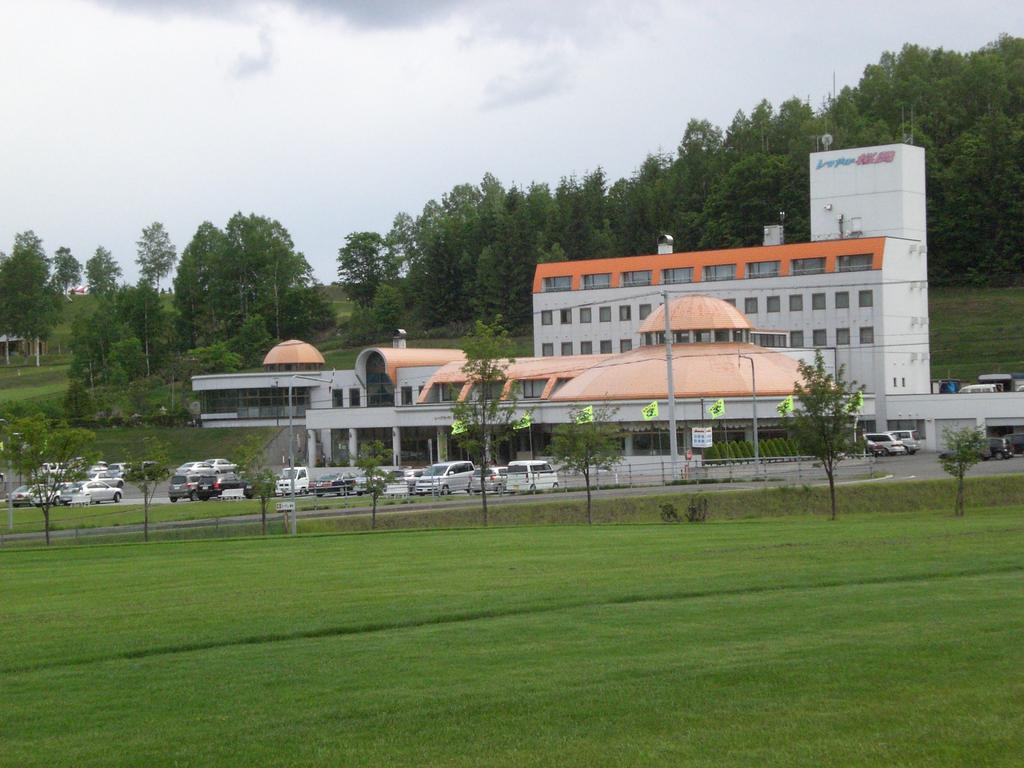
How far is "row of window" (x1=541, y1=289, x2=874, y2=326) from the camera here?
4021 inches

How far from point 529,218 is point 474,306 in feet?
43.3

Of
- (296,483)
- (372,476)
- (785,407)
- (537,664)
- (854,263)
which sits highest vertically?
(854,263)

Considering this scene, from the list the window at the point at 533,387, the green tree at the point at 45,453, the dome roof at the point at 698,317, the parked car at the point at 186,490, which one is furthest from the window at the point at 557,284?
the green tree at the point at 45,453

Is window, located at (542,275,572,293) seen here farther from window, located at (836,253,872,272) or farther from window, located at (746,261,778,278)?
window, located at (836,253,872,272)

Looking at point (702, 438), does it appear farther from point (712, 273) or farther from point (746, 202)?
point (746, 202)

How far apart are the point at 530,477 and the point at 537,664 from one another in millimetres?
51636

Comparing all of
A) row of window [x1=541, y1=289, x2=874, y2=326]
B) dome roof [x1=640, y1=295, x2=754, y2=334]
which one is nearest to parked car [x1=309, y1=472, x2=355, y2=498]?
dome roof [x1=640, y1=295, x2=754, y2=334]

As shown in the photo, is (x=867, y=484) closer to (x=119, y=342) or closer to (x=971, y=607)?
(x=971, y=607)

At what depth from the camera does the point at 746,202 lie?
146375 mm

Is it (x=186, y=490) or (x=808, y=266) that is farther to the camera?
(x=808, y=266)

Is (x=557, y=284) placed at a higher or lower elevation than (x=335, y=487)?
higher

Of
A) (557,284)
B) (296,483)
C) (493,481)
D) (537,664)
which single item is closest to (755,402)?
(493,481)

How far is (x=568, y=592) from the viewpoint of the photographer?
19406 millimetres

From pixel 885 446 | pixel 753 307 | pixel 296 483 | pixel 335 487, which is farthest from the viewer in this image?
pixel 753 307
